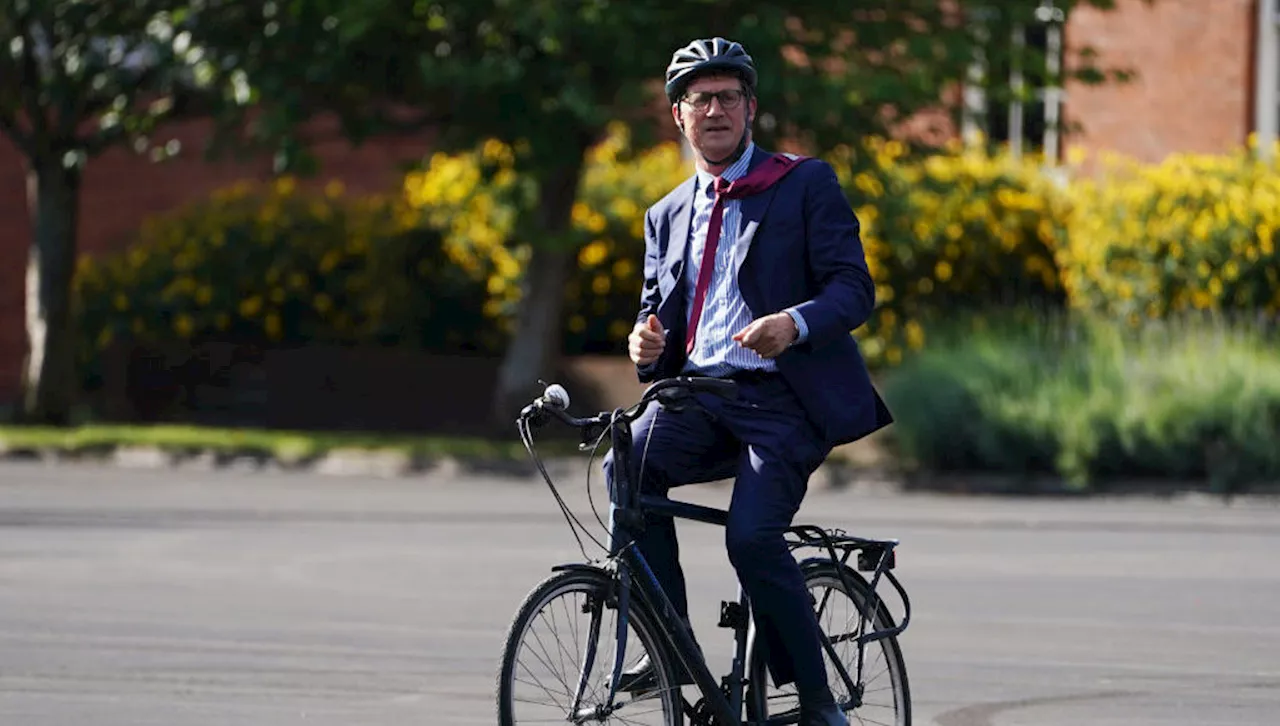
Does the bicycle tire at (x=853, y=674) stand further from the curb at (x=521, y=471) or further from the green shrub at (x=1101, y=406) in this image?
the green shrub at (x=1101, y=406)

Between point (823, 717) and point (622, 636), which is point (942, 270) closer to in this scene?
point (823, 717)

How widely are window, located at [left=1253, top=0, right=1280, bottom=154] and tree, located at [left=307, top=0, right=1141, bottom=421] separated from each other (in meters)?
4.93

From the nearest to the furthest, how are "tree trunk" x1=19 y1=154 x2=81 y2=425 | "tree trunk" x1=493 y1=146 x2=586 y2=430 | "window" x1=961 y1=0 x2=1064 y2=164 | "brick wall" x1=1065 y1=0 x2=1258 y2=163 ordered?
1. "window" x1=961 y1=0 x2=1064 y2=164
2. "tree trunk" x1=493 y1=146 x2=586 y2=430
3. "tree trunk" x1=19 y1=154 x2=81 y2=425
4. "brick wall" x1=1065 y1=0 x2=1258 y2=163

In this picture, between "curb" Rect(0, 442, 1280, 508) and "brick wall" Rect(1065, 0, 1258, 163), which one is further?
"brick wall" Rect(1065, 0, 1258, 163)

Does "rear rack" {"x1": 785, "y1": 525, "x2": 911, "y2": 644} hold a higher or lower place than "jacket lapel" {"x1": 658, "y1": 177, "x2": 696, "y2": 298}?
lower

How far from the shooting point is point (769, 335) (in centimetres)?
605

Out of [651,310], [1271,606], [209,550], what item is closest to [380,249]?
[209,550]

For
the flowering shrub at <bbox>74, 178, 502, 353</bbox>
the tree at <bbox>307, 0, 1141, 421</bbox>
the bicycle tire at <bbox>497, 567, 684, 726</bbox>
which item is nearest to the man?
the bicycle tire at <bbox>497, 567, 684, 726</bbox>

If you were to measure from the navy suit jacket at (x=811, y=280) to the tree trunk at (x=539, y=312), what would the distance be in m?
15.2

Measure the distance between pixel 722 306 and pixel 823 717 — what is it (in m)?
1.02

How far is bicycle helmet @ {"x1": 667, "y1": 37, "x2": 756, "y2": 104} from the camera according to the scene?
6.23 metres

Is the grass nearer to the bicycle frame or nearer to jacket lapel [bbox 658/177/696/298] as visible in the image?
jacket lapel [bbox 658/177/696/298]

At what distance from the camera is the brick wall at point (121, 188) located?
28.9m

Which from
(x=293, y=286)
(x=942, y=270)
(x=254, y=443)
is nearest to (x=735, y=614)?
(x=254, y=443)
